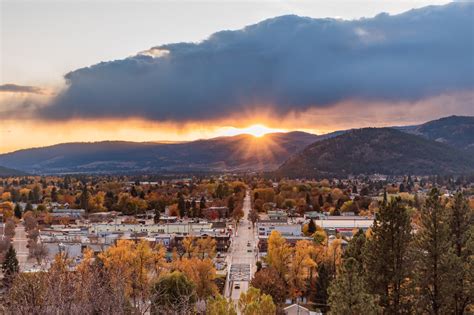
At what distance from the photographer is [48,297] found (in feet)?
35.3

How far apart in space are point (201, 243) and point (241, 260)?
4226mm

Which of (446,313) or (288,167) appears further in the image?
(288,167)

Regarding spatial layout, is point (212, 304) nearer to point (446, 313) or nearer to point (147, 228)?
point (446, 313)

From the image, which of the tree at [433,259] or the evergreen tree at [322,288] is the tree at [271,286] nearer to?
the evergreen tree at [322,288]

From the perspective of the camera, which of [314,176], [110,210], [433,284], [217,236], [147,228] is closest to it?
[433,284]

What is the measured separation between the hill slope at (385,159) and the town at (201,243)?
6928 cm

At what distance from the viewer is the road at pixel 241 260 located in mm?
33381

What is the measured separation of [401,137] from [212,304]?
187 meters

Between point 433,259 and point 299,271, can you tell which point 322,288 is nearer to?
point 299,271

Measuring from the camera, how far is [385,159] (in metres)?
184

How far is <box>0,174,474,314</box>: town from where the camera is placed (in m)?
18.1

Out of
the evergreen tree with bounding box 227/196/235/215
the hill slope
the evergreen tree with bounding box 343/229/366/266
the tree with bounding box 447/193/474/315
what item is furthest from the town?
the hill slope

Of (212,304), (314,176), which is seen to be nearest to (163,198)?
(212,304)

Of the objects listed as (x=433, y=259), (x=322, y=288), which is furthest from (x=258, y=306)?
(x=322, y=288)
